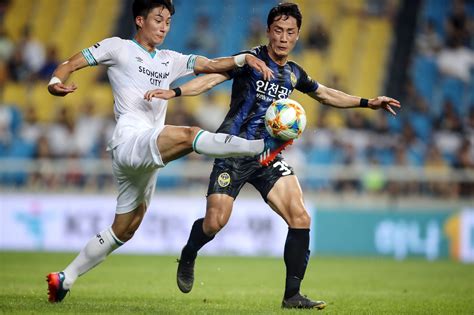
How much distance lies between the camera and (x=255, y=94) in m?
9.05

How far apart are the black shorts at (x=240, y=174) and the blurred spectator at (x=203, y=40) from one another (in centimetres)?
1342

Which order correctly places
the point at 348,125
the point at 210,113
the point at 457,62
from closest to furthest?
the point at 348,125
the point at 210,113
the point at 457,62

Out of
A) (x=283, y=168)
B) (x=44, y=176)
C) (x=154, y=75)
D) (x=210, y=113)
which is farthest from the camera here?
(x=210, y=113)

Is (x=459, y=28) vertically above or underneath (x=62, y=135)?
above

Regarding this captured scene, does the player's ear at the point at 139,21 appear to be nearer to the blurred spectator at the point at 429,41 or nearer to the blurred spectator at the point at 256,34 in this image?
the blurred spectator at the point at 256,34

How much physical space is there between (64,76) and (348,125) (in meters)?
12.4

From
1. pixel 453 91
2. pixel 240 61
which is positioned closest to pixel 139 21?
pixel 240 61

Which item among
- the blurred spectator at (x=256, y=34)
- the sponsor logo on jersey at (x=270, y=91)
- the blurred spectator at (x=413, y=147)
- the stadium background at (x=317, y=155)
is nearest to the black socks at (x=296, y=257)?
the sponsor logo on jersey at (x=270, y=91)

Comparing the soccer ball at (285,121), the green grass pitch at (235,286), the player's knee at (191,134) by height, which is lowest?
the green grass pitch at (235,286)

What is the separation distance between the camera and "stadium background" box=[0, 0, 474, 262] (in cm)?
1817

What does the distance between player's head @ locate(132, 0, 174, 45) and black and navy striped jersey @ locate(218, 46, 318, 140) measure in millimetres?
816

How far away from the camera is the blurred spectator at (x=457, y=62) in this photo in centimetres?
2220

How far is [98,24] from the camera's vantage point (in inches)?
1008

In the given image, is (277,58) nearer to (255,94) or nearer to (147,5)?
(255,94)
